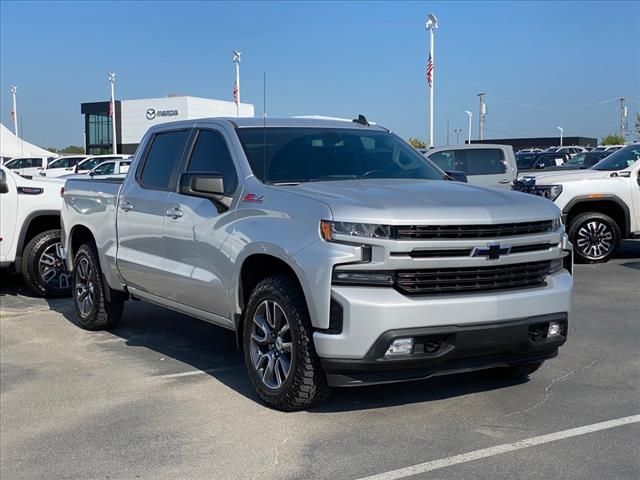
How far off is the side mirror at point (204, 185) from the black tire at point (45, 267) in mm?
4587

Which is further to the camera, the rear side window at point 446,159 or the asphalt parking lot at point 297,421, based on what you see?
the rear side window at point 446,159

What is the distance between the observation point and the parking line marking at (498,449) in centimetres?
392

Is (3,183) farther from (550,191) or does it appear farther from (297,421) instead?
(550,191)

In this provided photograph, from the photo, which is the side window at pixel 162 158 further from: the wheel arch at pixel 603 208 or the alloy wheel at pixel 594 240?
the alloy wheel at pixel 594 240

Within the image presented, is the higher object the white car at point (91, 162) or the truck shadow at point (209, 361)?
the white car at point (91, 162)

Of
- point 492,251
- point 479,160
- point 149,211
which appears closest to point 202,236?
point 149,211

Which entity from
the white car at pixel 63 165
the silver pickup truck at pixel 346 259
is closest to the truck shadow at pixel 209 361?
the silver pickup truck at pixel 346 259

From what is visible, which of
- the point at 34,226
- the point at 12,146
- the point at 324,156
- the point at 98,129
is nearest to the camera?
the point at 324,156

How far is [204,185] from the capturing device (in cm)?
525

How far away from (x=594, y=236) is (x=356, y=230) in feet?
27.2

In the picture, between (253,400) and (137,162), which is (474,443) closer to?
(253,400)

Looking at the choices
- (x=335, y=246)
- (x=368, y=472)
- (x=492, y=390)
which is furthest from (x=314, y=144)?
(x=368, y=472)

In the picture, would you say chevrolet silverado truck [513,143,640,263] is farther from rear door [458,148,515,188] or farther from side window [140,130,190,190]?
side window [140,130,190,190]

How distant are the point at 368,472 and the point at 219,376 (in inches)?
87.8
